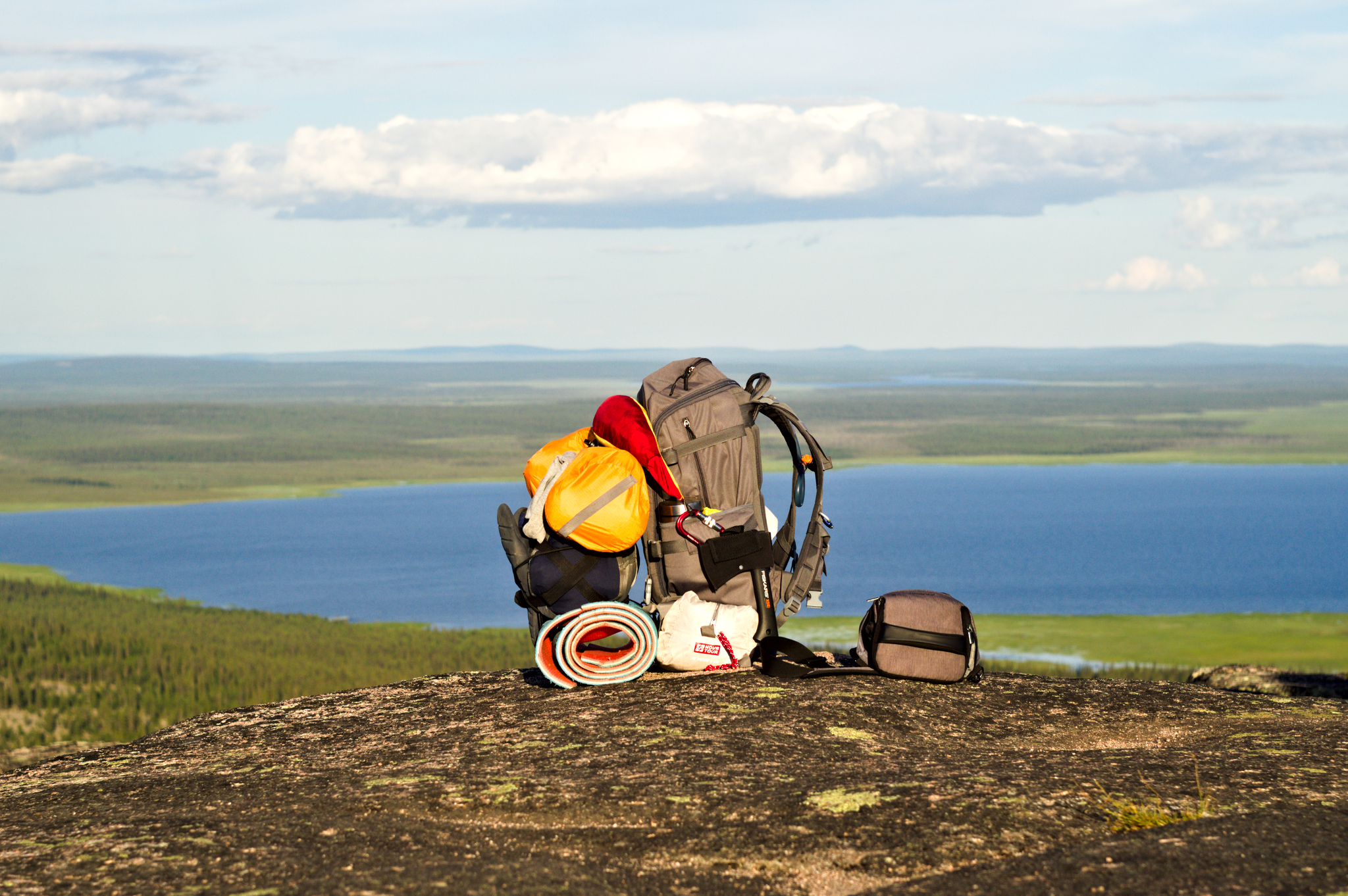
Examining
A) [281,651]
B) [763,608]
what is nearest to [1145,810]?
[763,608]

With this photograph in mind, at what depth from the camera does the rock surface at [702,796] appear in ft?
17.6

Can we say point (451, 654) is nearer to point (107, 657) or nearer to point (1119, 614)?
point (107, 657)

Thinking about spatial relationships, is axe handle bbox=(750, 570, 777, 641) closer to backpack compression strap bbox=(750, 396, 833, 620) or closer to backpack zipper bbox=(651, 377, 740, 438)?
backpack compression strap bbox=(750, 396, 833, 620)

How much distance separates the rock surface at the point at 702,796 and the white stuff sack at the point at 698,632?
0.24m

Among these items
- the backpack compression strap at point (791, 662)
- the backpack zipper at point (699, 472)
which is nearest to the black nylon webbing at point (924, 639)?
the backpack compression strap at point (791, 662)

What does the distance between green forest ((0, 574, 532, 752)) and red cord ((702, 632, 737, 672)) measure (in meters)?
42.6

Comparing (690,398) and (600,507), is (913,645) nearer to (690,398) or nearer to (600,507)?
(690,398)

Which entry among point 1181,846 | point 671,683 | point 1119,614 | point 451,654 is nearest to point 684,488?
point 671,683

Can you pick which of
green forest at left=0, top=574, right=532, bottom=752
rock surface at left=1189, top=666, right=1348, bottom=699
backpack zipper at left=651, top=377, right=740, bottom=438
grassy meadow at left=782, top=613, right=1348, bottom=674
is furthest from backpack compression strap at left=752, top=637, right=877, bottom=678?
grassy meadow at left=782, top=613, right=1348, bottom=674

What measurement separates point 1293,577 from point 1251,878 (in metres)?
114

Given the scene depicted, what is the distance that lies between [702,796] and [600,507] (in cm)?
303

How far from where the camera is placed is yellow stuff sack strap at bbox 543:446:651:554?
29.6 ft

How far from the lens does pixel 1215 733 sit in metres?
8.34

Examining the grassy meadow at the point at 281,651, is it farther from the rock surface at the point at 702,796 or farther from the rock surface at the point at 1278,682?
the rock surface at the point at 702,796
